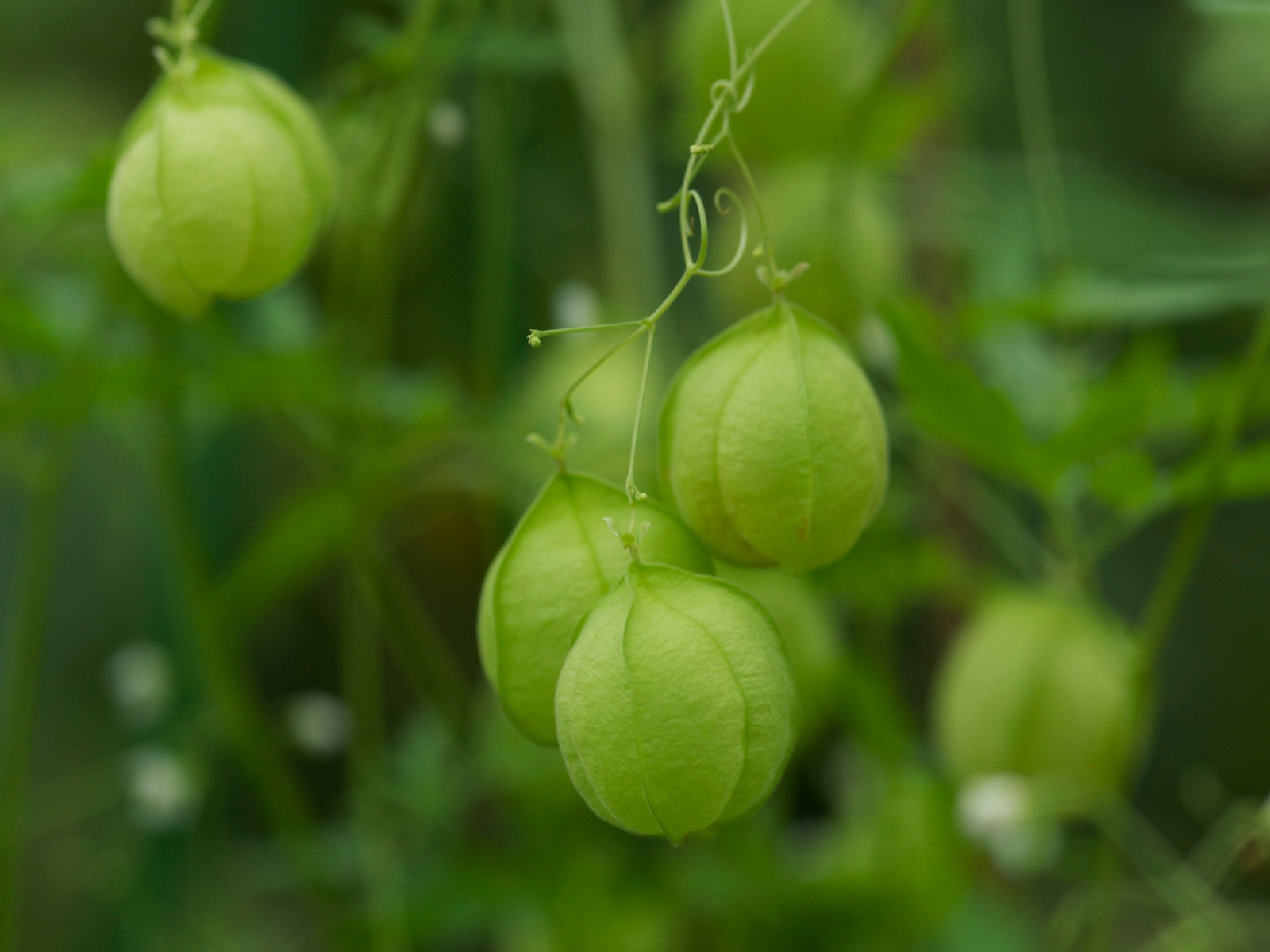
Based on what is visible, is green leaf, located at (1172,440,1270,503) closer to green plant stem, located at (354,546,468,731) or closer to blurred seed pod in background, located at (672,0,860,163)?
blurred seed pod in background, located at (672,0,860,163)

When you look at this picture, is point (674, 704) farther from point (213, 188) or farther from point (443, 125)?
point (443, 125)

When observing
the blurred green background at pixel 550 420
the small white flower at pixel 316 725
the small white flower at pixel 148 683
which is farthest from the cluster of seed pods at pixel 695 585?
the small white flower at pixel 148 683

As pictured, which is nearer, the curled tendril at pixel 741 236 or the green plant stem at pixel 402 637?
the curled tendril at pixel 741 236

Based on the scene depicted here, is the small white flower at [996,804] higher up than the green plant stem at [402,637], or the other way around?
the green plant stem at [402,637]

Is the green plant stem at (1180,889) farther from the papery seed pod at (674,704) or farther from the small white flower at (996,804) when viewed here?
the papery seed pod at (674,704)

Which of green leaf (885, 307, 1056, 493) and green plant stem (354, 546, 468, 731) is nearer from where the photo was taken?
green leaf (885, 307, 1056, 493)

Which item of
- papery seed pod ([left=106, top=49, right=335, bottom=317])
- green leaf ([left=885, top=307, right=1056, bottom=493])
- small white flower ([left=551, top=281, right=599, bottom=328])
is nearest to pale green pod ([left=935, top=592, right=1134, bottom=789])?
green leaf ([left=885, top=307, right=1056, bottom=493])
